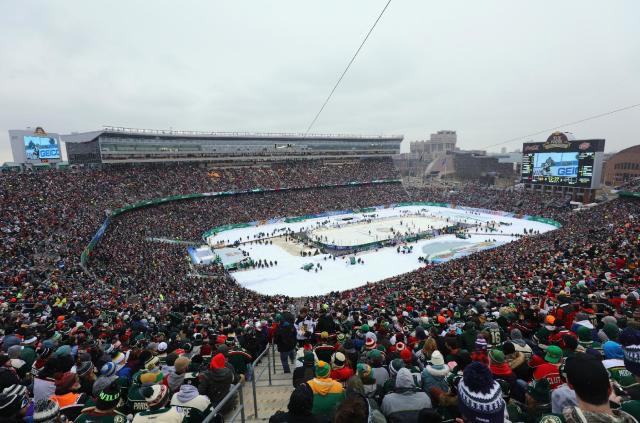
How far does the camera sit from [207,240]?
40.5m

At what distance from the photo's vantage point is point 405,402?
352 centimetres

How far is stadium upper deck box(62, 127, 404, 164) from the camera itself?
1967 inches

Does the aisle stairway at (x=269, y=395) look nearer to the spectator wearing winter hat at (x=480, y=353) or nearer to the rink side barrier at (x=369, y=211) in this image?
the spectator wearing winter hat at (x=480, y=353)

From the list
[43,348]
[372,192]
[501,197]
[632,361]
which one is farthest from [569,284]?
[372,192]

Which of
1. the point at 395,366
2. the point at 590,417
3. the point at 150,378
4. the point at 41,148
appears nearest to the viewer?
the point at 590,417

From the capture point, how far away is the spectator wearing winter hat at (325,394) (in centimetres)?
369

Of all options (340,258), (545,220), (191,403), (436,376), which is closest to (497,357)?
(436,376)

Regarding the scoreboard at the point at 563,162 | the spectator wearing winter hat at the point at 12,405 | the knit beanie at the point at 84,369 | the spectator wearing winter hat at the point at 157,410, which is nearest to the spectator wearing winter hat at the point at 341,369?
the spectator wearing winter hat at the point at 157,410

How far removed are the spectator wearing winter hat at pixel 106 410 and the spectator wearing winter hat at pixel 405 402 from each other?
3.08 m

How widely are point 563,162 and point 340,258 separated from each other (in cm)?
3983

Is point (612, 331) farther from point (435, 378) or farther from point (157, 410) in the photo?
point (157, 410)

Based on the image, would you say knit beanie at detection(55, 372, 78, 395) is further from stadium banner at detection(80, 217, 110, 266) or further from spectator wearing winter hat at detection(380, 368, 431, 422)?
stadium banner at detection(80, 217, 110, 266)

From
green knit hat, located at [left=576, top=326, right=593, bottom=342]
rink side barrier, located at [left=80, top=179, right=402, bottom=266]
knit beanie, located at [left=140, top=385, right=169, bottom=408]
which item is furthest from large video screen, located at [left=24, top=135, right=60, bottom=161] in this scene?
green knit hat, located at [left=576, top=326, right=593, bottom=342]

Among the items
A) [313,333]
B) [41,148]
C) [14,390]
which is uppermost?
[41,148]
